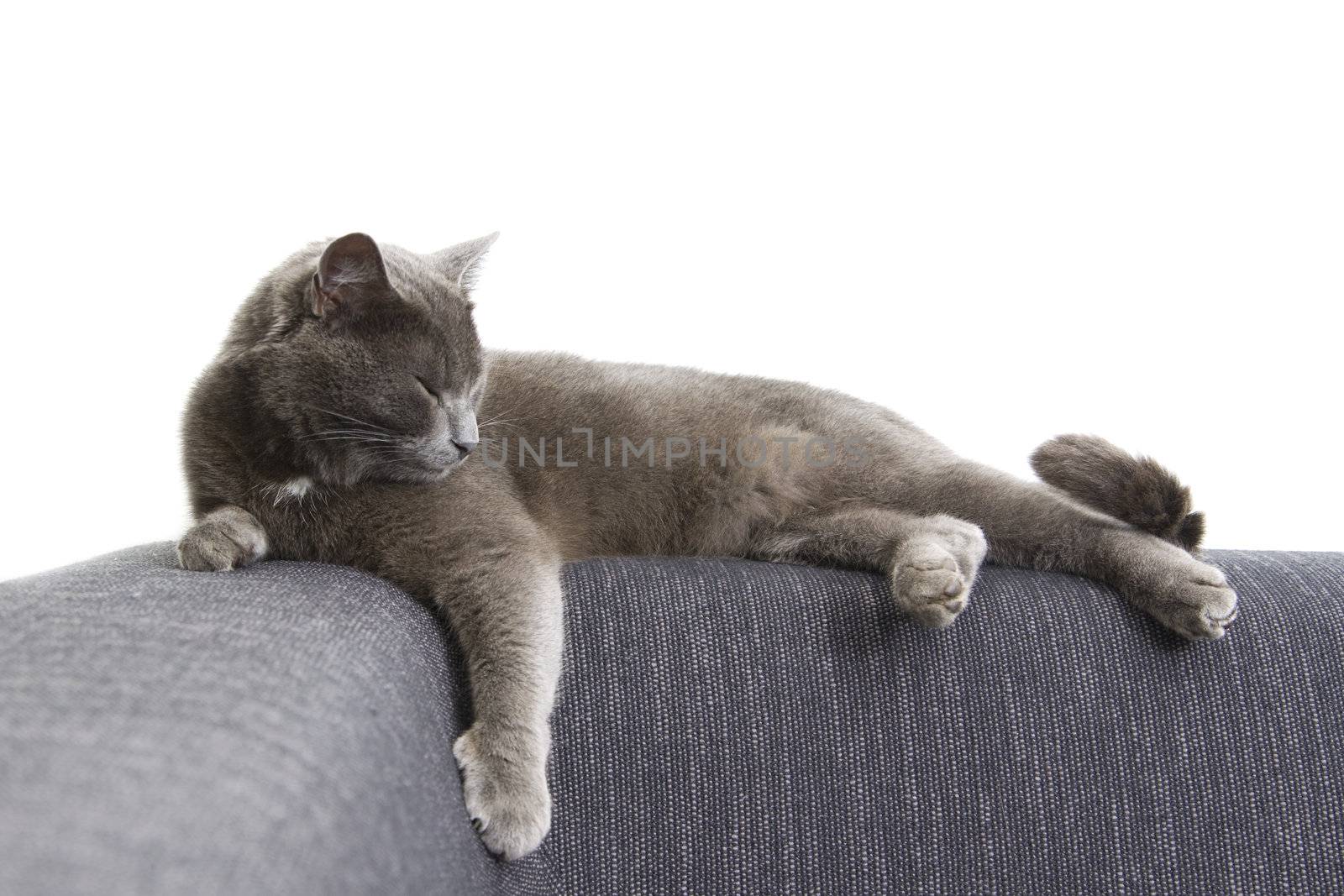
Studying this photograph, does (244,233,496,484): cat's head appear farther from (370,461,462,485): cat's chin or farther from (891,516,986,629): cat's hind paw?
(891,516,986,629): cat's hind paw

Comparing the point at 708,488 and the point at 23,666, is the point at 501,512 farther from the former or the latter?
the point at 23,666

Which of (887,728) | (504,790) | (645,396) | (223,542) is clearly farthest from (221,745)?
(645,396)

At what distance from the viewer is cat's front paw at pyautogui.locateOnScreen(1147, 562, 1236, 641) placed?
120 centimetres

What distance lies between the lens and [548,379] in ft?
5.11

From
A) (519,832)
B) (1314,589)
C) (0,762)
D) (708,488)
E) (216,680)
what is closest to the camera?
(0,762)

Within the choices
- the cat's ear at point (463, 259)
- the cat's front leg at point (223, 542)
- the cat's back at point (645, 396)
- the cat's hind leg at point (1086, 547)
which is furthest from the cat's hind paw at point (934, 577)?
the cat's front leg at point (223, 542)

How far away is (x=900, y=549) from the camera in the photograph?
4.21 ft

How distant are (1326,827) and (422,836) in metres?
1.06

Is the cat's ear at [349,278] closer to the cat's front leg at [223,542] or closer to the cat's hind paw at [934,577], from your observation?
the cat's front leg at [223,542]

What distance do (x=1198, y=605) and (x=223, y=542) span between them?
1.17 m

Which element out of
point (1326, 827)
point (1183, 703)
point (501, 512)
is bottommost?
point (1326, 827)

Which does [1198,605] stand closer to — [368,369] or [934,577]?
[934,577]

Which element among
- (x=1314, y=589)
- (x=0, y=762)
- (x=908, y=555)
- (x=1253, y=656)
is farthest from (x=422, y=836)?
(x=1314, y=589)

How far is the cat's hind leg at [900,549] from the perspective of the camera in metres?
1.19
